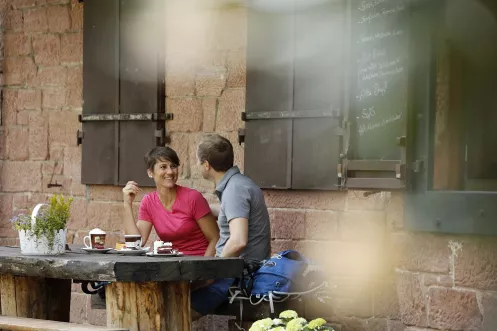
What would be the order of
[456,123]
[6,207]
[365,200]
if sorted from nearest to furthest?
[456,123] < [365,200] < [6,207]

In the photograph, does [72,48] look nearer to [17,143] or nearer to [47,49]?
[47,49]

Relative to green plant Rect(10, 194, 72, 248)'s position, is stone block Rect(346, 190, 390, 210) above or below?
above

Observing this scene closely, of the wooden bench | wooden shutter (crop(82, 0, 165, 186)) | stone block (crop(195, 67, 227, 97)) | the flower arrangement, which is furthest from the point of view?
wooden shutter (crop(82, 0, 165, 186))

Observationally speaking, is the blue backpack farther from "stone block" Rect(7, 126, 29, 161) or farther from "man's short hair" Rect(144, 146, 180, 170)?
"stone block" Rect(7, 126, 29, 161)

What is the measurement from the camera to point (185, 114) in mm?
8109

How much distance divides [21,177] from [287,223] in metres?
2.56

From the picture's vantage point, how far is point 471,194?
6453 mm

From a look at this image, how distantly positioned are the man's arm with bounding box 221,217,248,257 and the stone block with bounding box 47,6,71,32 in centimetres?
278

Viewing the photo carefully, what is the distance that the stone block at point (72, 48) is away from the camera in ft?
28.6

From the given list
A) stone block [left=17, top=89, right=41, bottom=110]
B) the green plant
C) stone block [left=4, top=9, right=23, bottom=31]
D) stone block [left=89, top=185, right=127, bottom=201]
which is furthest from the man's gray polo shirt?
stone block [left=4, top=9, right=23, bottom=31]

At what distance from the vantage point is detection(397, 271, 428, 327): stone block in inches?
265

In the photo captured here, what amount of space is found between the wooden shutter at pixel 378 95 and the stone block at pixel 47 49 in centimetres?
293

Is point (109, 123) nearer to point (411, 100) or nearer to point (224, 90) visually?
point (224, 90)

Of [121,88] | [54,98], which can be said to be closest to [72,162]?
[54,98]
